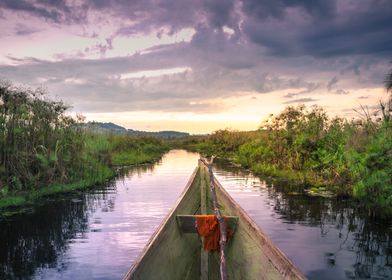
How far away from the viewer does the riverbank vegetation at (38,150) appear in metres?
→ 16.7

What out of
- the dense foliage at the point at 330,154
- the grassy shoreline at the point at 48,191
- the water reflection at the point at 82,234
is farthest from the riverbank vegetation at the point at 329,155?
the grassy shoreline at the point at 48,191

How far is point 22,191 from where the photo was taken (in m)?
17.3

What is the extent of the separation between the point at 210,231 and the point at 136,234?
5.91 meters

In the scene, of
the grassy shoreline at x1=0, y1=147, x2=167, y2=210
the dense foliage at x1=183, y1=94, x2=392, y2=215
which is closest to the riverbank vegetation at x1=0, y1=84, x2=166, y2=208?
the grassy shoreline at x1=0, y1=147, x2=167, y2=210

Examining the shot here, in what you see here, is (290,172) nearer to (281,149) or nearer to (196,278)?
(281,149)

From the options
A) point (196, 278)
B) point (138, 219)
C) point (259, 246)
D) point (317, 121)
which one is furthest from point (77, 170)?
point (259, 246)

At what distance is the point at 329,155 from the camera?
19.0 meters

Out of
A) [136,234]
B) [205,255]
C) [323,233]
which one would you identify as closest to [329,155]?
[323,233]

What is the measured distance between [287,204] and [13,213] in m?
→ 9.17

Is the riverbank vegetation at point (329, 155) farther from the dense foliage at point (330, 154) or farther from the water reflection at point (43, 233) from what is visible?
the water reflection at point (43, 233)

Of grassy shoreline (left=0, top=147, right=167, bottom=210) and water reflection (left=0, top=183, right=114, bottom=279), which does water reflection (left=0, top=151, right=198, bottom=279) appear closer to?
water reflection (left=0, top=183, right=114, bottom=279)

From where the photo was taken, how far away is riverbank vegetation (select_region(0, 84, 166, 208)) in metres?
16.7

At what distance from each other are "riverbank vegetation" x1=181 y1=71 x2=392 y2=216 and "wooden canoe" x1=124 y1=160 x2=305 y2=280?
20.5ft

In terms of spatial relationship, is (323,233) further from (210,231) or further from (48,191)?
(48,191)
